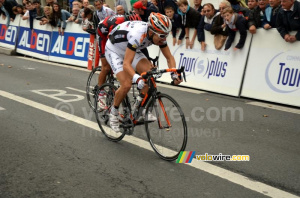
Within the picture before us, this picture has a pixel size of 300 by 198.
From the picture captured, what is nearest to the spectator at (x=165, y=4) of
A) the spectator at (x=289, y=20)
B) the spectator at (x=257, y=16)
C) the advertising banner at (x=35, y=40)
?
the spectator at (x=257, y=16)

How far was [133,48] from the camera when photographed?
499 centimetres

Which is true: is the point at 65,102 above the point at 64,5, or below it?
below

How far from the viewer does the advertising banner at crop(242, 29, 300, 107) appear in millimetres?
8512

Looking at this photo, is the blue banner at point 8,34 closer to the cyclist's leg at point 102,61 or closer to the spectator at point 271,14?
the cyclist's leg at point 102,61

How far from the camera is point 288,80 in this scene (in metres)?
8.57

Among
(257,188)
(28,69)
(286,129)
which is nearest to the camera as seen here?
(257,188)

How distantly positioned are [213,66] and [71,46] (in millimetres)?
6490

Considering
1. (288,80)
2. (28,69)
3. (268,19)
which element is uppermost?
(268,19)

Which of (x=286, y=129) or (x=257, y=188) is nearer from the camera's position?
(x=257, y=188)

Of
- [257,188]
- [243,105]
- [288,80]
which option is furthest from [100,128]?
[288,80]

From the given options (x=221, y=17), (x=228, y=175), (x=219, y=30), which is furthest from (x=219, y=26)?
(x=228, y=175)

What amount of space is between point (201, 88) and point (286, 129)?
12.4 ft

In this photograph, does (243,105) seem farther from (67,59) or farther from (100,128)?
(67,59)

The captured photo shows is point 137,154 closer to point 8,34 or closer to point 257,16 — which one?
point 257,16
